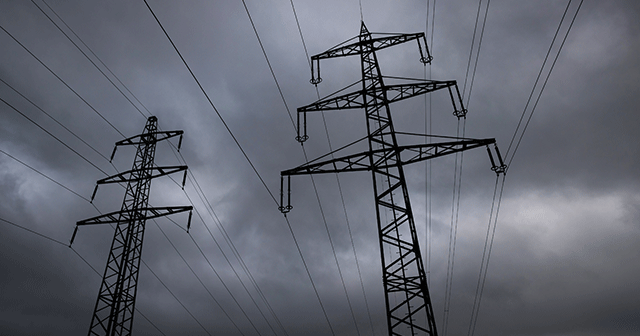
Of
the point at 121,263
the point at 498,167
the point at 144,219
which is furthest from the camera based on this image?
the point at 144,219

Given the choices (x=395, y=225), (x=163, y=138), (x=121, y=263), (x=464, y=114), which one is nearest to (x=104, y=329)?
(x=121, y=263)

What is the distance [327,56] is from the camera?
16203 mm

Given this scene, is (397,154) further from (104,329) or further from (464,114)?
(104,329)

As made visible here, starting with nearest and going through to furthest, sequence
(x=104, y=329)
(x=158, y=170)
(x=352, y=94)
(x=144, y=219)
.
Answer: (x=352, y=94) < (x=104, y=329) < (x=144, y=219) < (x=158, y=170)

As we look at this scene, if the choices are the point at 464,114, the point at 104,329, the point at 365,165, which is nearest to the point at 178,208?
the point at 104,329

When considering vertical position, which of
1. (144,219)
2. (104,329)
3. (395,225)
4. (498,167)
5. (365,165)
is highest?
(144,219)

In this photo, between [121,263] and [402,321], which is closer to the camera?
[402,321]

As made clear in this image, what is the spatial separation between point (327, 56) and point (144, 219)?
40.0 ft

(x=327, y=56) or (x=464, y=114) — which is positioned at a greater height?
(x=327, y=56)

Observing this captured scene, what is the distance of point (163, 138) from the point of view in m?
19.7

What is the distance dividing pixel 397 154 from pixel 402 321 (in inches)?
218

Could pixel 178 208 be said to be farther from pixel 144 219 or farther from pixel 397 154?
pixel 397 154

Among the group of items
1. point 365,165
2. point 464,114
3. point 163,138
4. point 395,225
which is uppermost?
point 163,138

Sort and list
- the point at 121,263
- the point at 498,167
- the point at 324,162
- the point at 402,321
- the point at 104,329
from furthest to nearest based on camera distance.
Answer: the point at 121,263, the point at 104,329, the point at 324,162, the point at 498,167, the point at 402,321
